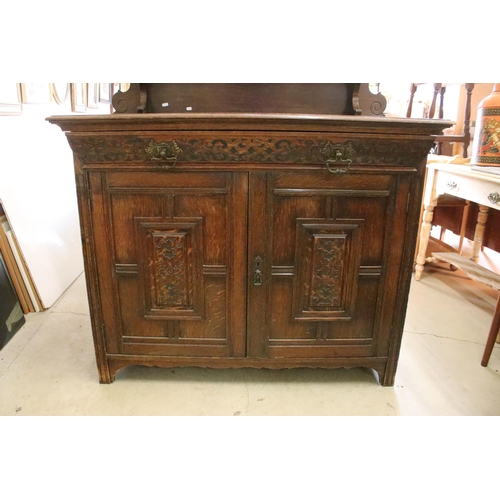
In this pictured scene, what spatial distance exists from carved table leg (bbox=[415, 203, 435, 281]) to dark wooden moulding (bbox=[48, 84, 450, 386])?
47.8 inches

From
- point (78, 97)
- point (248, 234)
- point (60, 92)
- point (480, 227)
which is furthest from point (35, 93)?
point (480, 227)

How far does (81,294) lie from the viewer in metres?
2.24

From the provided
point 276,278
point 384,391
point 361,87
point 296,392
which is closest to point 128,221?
point 276,278

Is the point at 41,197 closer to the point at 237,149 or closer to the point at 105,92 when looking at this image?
the point at 237,149

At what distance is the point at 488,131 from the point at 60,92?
247cm

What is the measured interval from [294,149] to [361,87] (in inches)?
19.6

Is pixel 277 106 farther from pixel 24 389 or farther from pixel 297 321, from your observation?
pixel 24 389

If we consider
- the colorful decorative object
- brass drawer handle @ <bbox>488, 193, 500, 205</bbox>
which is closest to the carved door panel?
brass drawer handle @ <bbox>488, 193, 500, 205</bbox>

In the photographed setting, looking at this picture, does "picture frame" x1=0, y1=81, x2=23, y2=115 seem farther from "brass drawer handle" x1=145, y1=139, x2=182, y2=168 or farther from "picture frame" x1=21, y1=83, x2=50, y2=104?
"brass drawer handle" x1=145, y1=139, x2=182, y2=168

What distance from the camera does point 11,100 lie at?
1.90 m

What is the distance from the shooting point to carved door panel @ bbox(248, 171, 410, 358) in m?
1.26

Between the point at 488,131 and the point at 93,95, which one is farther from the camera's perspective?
the point at 93,95

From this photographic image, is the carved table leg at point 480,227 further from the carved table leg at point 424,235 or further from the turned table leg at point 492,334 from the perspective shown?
the turned table leg at point 492,334

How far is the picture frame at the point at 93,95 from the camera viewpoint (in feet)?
9.66
